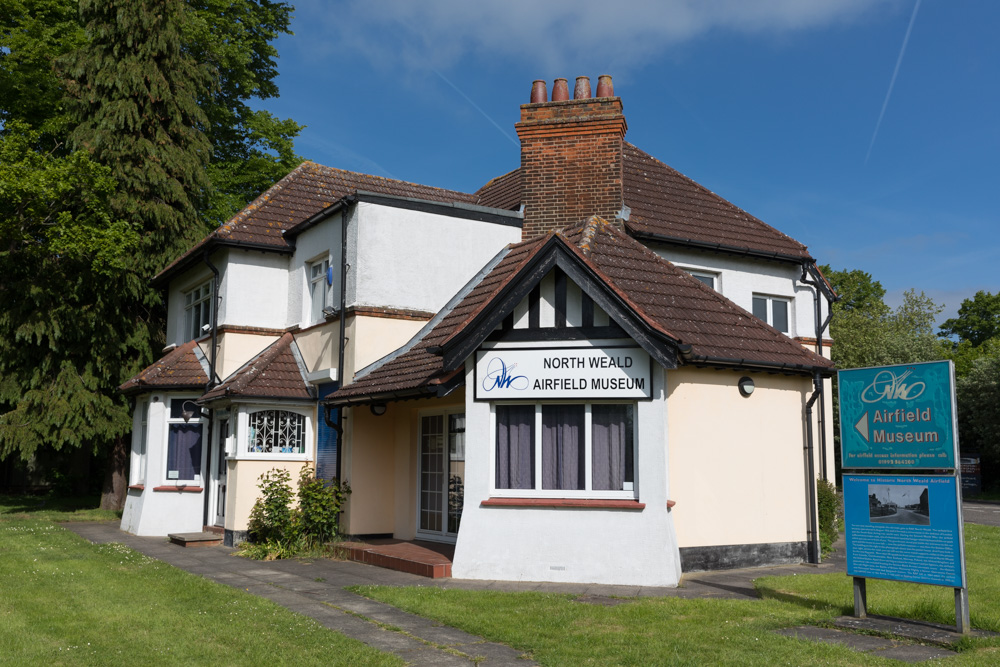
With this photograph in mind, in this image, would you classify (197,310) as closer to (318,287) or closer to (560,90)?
(318,287)

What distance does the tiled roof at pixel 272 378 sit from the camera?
1656 cm

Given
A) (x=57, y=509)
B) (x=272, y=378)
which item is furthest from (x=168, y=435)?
(x=57, y=509)

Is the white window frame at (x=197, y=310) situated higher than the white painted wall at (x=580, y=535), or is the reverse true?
the white window frame at (x=197, y=310)

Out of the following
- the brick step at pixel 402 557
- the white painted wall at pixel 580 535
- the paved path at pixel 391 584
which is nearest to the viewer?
the paved path at pixel 391 584

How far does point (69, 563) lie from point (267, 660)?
25.9 ft

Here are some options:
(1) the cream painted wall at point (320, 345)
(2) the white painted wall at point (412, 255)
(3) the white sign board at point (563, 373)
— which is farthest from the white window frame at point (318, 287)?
(3) the white sign board at point (563, 373)

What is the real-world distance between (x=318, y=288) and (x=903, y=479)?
40.4 feet

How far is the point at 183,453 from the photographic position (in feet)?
63.5

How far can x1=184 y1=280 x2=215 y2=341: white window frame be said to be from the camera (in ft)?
66.6

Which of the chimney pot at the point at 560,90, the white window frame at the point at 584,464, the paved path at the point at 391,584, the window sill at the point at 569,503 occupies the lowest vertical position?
the paved path at the point at 391,584

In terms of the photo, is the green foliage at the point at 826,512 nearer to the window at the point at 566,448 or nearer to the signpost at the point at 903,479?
the window at the point at 566,448

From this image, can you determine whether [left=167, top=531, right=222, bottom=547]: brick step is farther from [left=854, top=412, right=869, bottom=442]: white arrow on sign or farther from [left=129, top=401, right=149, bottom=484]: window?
[left=854, top=412, right=869, bottom=442]: white arrow on sign

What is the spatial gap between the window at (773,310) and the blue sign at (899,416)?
10.9 m

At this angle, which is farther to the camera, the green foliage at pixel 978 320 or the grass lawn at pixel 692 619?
the green foliage at pixel 978 320
